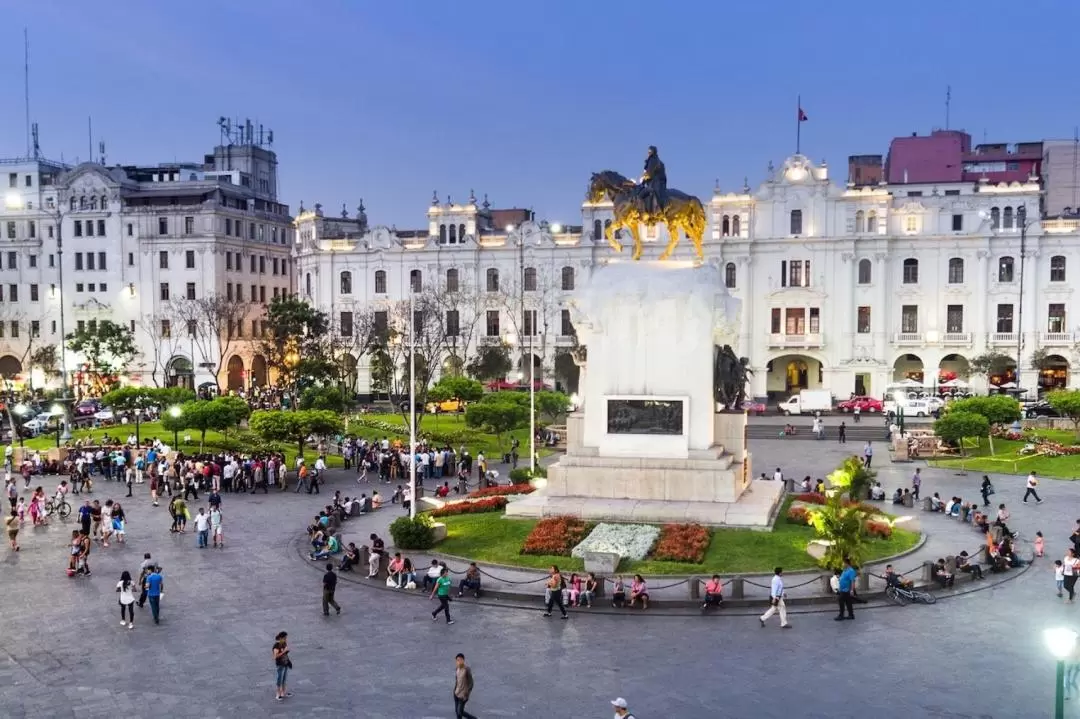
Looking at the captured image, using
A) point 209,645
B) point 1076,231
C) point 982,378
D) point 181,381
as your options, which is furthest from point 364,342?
point 209,645

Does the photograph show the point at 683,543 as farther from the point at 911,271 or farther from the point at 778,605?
the point at 911,271

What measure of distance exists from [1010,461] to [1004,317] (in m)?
28.7

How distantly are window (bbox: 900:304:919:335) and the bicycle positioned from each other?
50838 millimetres

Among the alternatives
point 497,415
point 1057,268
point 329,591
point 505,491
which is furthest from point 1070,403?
point 329,591

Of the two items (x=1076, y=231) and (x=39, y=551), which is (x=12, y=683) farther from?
(x=1076, y=231)

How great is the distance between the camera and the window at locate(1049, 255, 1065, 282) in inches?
2628

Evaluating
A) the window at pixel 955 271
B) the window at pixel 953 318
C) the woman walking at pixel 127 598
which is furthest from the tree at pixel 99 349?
the window at pixel 955 271

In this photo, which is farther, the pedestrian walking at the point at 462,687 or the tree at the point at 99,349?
the tree at the point at 99,349

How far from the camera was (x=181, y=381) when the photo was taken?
264 ft

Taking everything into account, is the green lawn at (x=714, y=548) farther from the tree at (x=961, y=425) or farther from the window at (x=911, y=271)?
the window at (x=911, y=271)

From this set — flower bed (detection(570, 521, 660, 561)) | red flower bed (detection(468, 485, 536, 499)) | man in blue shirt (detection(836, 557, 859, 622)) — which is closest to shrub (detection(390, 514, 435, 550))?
flower bed (detection(570, 521, 660, 561))

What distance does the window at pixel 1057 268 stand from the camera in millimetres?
66750

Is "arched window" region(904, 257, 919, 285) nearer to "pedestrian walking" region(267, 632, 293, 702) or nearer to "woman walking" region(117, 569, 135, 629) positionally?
"woman walking" region(117, 569, 135, 629)

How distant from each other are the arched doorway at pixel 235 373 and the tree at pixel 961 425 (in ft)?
181
